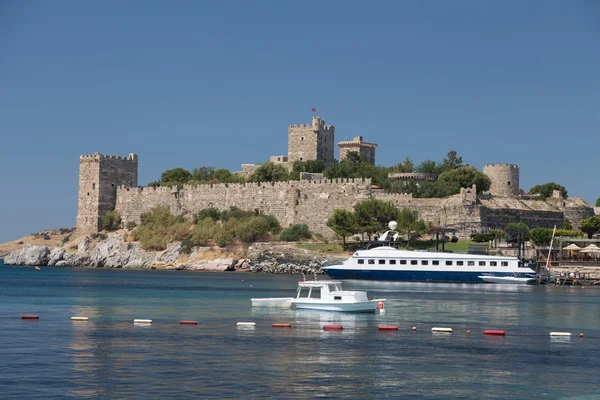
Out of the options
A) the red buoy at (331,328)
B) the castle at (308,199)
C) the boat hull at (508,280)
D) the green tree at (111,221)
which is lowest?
the red buoy at (331,328)

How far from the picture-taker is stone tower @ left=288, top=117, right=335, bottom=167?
280ft

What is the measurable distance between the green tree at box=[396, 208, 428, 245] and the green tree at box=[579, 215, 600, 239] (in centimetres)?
1136

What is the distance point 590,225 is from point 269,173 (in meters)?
28.0

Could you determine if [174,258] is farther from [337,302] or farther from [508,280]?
[337,302]

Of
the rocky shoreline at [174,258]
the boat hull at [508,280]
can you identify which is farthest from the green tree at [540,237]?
the rocky shoreline at [174,258]

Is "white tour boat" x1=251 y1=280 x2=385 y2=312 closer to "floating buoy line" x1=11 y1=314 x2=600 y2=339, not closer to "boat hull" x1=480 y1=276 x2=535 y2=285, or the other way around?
"floating buoy line" x1=11 y1=314 x2=600 y2=339

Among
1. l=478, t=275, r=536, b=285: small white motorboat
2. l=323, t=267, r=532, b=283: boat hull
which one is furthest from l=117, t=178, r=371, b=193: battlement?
l=478, t=275, r=536, b=285: small white motorboat

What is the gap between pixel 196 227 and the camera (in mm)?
70750

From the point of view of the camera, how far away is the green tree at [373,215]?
5956 centimetres

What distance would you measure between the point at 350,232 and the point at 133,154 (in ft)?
85.5

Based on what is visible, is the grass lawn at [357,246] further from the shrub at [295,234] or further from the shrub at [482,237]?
the shrub at [295,234]

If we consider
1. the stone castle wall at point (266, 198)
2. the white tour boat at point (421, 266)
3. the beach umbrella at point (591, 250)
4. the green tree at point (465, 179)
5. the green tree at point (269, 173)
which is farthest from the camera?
the green tree at point (269, 173)

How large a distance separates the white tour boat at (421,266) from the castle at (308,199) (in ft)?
37.5

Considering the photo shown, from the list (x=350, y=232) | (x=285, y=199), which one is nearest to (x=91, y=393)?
(x=350, y=232)
